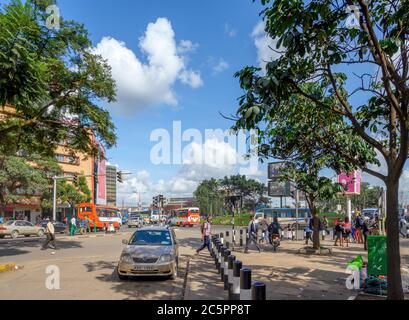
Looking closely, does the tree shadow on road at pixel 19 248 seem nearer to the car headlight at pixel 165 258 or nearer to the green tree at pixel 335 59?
the car headlight at pixel 165 258

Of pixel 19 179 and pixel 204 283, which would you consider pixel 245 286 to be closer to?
pixel 204 283

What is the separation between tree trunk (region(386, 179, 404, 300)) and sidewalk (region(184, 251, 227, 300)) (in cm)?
342

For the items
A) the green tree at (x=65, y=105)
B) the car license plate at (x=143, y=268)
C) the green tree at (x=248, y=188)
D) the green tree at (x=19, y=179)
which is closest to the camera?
the car license plate at (x=143, y=268)

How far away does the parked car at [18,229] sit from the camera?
3322 centimetres

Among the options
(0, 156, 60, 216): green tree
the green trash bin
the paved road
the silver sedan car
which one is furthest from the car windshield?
(0, 156, 60, 216): green tree

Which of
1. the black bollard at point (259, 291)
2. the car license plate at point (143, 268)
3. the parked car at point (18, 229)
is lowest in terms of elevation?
the parked car at point (18, 229)

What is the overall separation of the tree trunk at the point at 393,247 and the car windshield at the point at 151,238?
665 cm

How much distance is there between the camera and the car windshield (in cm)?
1212

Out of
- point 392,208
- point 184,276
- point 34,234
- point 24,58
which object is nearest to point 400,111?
point 392,208

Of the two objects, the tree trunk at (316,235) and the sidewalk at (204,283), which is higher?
the tree trunk at (316,235)

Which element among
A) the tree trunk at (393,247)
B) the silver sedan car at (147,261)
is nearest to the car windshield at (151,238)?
the silver sedan car at (147,261)

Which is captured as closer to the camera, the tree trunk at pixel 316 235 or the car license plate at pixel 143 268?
the car license plate at pixel 143 268

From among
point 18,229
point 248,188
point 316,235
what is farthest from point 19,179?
point 248,188

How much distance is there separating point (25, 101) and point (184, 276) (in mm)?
6729
